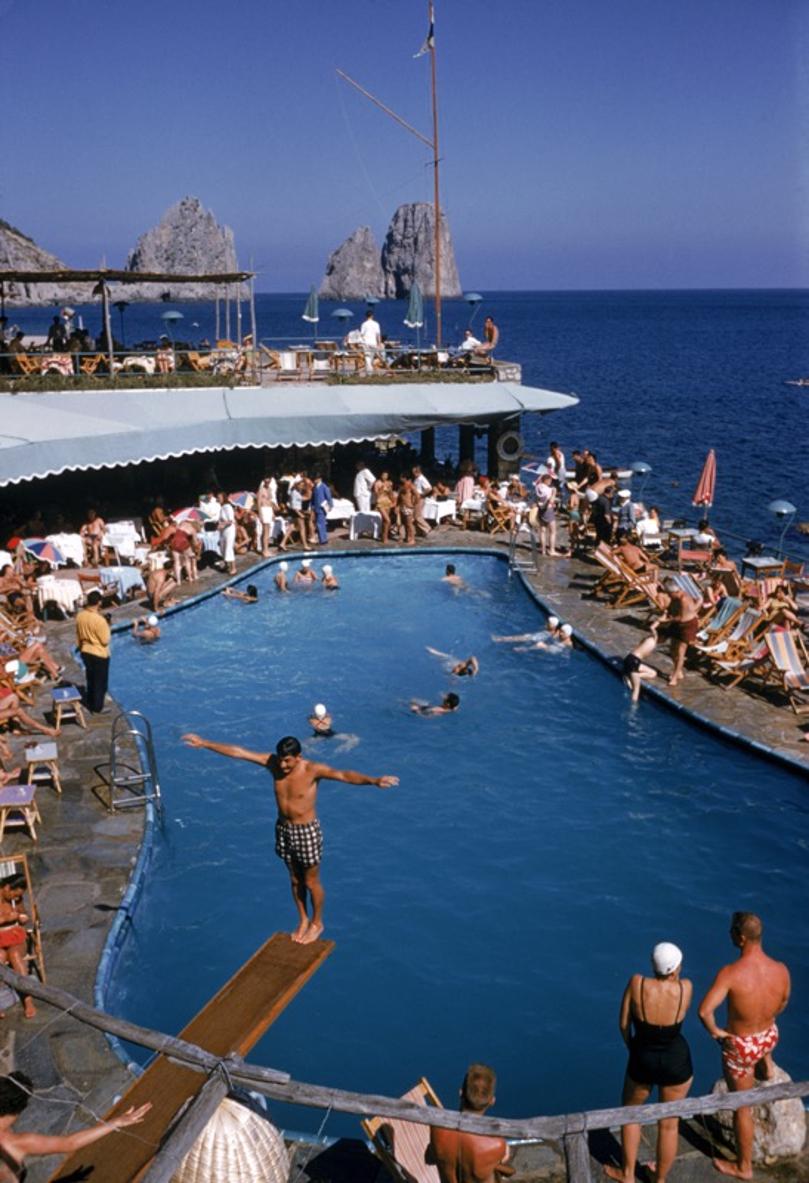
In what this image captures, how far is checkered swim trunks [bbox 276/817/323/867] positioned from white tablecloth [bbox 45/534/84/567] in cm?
1139

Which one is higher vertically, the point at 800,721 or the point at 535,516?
the point at 535,516

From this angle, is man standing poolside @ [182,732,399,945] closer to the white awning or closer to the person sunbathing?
the person sunbathing

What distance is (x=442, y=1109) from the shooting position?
4496mm

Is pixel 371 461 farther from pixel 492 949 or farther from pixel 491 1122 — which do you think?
pixel 491 1122

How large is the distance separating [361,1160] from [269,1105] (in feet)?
4.87

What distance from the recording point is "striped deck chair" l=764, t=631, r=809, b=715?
13320 millimetres

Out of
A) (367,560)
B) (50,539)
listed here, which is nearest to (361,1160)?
→ (50,539)

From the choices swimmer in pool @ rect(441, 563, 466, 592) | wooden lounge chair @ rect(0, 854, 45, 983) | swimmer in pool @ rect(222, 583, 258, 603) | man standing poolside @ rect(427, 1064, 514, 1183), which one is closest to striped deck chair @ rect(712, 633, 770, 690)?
swimmer in pool @ rect(441, 563, 466, 592)

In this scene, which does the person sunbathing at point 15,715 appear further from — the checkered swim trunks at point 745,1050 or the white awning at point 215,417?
the checkered swim trunks at point 745,1050

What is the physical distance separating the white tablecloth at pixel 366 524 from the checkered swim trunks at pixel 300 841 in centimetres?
1393

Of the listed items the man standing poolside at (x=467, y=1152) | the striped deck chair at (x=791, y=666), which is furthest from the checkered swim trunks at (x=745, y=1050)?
the striped deck chair at (x=791, y=666)

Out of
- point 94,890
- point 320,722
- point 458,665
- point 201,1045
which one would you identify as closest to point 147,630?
point 320,722

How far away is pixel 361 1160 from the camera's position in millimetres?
6410

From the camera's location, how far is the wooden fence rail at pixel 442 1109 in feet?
15.0
